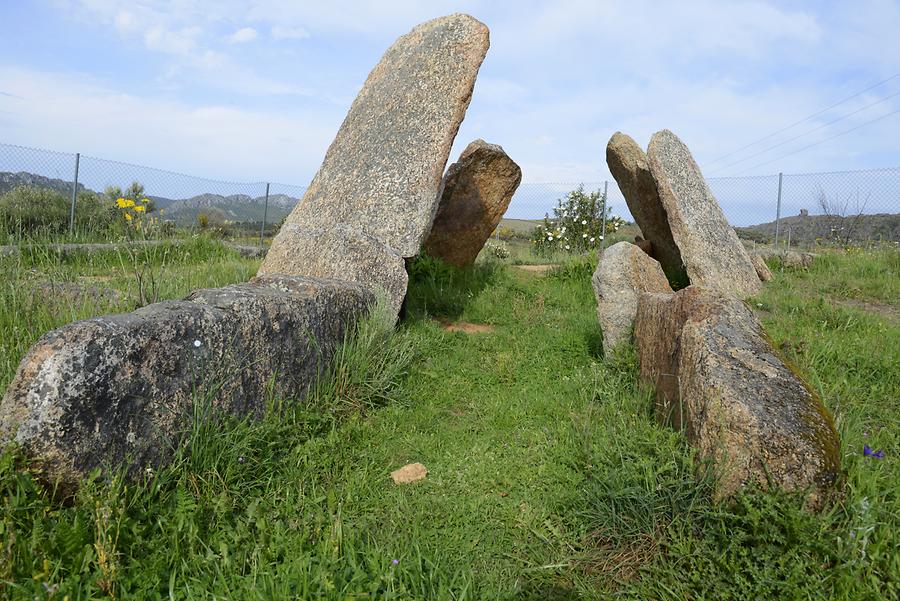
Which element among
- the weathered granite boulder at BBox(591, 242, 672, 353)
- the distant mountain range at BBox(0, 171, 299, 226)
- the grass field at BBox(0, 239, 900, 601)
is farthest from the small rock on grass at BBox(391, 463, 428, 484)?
the distant mountain range at BBox(0, 171, 299, 226)

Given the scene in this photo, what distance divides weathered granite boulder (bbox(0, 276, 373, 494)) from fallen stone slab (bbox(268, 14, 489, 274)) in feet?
6.61

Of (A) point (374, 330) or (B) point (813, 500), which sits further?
(A) point (374, 330)

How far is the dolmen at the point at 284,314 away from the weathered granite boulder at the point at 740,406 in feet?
7.77

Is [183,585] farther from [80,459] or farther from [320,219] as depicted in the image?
[320,219]

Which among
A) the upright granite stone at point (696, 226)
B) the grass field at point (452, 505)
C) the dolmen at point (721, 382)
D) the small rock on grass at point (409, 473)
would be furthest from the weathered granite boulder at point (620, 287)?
the small rock on grass at point (409, 473)

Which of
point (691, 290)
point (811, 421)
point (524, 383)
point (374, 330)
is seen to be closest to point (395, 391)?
point (374, 330)

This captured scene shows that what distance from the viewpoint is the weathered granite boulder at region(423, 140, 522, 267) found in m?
8.23

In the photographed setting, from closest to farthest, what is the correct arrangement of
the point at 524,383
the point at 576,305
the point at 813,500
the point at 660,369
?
1. the point at 813,500
2. the point at 660,369
3. the point at 524,383
4. the point at 576,305

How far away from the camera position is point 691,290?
12.4 feet

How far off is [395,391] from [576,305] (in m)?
3.45

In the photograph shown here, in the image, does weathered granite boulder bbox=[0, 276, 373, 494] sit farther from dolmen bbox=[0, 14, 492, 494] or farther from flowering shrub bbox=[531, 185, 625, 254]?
flowering shrub bbox=[531, 185, 625, 254]

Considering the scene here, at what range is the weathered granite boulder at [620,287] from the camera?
526 cm

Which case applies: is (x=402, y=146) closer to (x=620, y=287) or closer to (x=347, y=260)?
(x=347, y=260)

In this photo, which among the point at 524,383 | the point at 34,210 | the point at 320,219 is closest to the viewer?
the point at 524,383
